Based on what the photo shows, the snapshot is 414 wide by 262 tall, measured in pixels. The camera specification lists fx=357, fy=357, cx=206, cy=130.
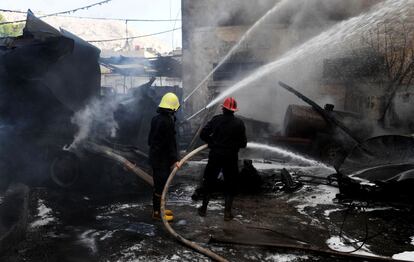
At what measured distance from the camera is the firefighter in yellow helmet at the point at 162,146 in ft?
17.6

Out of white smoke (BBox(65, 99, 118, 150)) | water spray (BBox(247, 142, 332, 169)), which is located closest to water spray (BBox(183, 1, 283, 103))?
water spray (BBox(247, 142, 332, 169))

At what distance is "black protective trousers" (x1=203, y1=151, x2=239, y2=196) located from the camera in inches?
215

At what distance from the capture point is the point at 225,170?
553 centimetres

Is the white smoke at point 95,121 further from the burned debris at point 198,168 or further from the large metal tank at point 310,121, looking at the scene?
the large metal tank at point 310,121

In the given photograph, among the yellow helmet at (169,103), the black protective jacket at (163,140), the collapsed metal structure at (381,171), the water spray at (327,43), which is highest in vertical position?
the water spray at (327,43)

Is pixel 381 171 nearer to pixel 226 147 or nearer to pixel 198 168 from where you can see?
pixel 226 147

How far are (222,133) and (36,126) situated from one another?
4.08 m

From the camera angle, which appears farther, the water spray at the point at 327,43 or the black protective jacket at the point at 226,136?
the water spray at the point at 327,43

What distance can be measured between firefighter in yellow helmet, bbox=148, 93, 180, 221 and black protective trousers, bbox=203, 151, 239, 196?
56 centimetres

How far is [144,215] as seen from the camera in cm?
555

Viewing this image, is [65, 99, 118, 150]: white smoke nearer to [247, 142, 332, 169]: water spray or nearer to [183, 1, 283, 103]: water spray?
[247, 142, 332, 169]: water spray

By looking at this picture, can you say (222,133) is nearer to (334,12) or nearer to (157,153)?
(157,153)

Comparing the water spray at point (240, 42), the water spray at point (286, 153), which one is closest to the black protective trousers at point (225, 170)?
the water spray at point (286, 153)

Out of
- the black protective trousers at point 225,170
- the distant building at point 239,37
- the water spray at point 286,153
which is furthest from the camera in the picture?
the distant building at point 239,37
